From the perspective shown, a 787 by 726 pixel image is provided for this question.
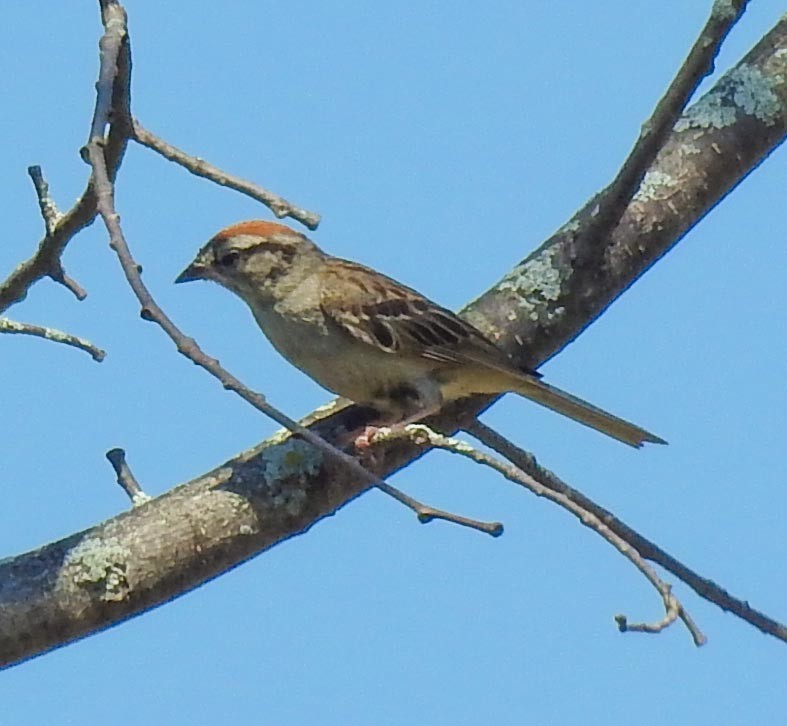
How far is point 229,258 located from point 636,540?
1940 millimetres

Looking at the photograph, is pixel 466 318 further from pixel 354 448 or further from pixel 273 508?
pixel 273 508

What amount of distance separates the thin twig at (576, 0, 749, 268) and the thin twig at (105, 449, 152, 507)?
1318mm

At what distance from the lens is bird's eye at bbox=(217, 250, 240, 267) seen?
524 centimetres

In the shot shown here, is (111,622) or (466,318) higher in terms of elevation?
(466,318)

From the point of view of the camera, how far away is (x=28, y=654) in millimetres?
3721

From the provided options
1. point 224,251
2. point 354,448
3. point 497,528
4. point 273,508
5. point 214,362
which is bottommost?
point 497,528

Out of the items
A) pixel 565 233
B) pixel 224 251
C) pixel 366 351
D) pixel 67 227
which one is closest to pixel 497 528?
pixel 67 227

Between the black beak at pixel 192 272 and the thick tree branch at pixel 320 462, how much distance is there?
0.70 metres

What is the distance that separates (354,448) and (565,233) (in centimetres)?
85

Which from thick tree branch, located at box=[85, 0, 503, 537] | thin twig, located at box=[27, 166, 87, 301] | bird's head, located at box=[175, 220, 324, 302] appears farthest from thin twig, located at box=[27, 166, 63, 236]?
bird's head, located at box=[175, 220, 324, 302]

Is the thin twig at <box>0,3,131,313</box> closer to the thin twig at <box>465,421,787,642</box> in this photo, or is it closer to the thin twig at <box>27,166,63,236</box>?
the thin twig at <box>27,166,63,236</box>

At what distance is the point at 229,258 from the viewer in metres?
5.24

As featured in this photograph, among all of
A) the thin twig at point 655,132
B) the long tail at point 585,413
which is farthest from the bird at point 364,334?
the thin twig at point 655,132

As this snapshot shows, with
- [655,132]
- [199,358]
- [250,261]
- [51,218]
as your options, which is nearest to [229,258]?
[250,261]
